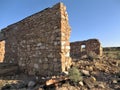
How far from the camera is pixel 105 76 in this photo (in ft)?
21.5

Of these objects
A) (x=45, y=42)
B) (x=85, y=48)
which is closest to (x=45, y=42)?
(x=45, y=42)

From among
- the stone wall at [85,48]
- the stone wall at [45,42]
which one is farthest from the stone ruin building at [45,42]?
the stone wall at [85,48]

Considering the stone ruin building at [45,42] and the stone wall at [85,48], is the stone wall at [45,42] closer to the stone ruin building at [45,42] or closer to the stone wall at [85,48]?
the stone ruin building at [45,42]

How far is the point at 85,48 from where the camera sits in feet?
54.0

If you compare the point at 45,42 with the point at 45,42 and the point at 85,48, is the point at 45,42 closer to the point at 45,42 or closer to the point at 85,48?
the point at 45,42

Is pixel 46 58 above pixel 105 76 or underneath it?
above

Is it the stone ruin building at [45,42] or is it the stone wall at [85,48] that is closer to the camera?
the stone ruin building at [45,42]

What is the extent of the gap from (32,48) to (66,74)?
2221 millimetres

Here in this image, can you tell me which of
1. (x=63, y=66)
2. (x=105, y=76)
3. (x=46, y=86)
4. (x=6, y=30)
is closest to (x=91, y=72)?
(x=105, y=76)

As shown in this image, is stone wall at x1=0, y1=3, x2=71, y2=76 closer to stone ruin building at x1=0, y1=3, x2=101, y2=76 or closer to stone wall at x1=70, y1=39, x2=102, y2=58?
stone ruin building at x1=0, y1=3, x2=101, y2=76

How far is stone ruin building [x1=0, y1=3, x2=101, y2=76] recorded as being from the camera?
6355mm

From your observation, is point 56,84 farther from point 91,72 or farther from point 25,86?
point 91,72

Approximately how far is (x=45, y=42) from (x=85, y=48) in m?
10.2

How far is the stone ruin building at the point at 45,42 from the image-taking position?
6355 millimetres
